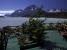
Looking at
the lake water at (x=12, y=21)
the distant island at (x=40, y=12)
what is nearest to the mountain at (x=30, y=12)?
the distant island at (x=40, y=12)

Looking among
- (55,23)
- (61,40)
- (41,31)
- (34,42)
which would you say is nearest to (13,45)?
(34,42)

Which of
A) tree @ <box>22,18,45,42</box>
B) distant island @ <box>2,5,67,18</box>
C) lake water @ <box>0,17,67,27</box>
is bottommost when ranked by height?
tree @ <box>22,18,45,42</box>

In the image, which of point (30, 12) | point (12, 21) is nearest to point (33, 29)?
point (30, 12)

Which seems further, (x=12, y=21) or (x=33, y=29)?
(x=33, y=29)

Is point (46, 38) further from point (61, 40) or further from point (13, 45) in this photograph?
point (13, 45)

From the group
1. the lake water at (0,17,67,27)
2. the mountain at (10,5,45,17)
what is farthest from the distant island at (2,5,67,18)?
the lake water at (0,17,67,27)

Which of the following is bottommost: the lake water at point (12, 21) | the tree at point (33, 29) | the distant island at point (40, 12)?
the tree at point (33, 29)

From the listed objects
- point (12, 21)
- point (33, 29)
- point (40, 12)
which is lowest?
point (33, 29)

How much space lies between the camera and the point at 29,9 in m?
4.63

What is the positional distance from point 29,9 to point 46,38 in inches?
43.2

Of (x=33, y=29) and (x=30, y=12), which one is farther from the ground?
(x=30, y=12)

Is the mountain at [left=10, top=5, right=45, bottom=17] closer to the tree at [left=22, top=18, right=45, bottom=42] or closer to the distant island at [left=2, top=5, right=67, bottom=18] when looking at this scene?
the distant island at [left=2, top=5, right=67, bottom=18]

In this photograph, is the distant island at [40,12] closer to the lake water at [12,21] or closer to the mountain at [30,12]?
the mountain at [30,12]

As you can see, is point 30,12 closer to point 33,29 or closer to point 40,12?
point 40,12
